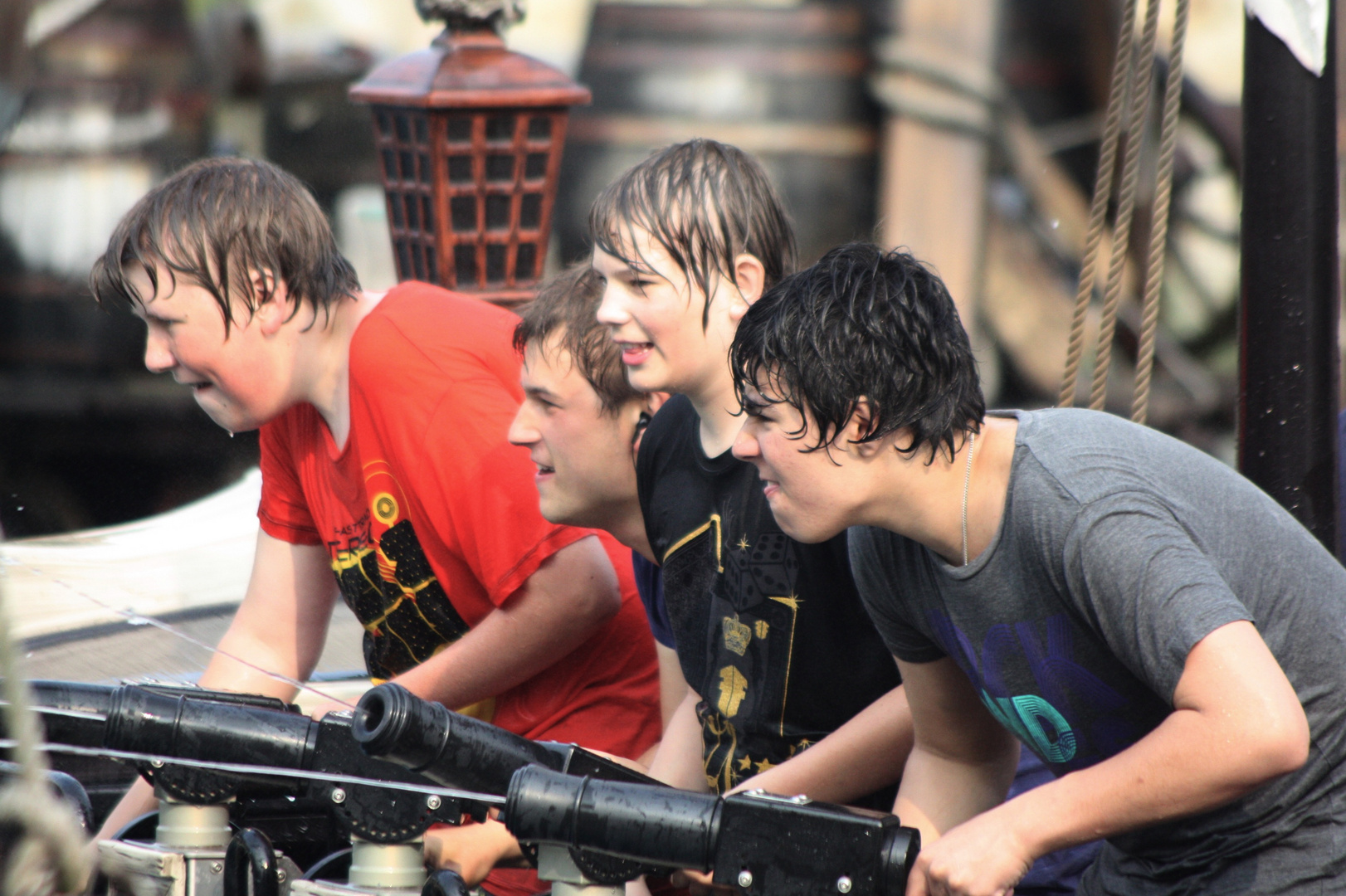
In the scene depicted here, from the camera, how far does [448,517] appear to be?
173cm

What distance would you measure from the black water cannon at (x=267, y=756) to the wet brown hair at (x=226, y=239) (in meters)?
0.52

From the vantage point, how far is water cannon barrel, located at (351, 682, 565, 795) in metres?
1.17

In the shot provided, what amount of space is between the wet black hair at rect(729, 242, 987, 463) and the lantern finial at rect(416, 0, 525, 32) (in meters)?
1.55

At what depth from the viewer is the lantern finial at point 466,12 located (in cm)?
265

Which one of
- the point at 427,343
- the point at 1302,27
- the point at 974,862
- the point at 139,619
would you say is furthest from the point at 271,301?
the point at 1302,27

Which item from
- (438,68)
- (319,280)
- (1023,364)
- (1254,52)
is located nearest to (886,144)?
(1023,364)

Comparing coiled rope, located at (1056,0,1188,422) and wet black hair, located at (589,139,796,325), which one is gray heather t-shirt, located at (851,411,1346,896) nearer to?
wet black hair, located at (589,139,796,325)

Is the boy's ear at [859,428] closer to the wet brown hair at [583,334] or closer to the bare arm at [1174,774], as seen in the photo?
the bare arm at [1174,774]

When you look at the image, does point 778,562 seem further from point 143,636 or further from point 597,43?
point 597,43

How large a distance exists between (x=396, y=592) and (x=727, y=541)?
475mm

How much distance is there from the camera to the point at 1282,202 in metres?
1.94

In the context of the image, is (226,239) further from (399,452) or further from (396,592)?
(396,592)

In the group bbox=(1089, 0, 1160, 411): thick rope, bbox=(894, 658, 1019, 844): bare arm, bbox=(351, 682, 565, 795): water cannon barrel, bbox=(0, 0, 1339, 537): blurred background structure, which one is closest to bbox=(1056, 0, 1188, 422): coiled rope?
bbox=(1089, 0, 1160, 411): thick rope

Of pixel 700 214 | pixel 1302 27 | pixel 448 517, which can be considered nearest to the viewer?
pixel 700 214
